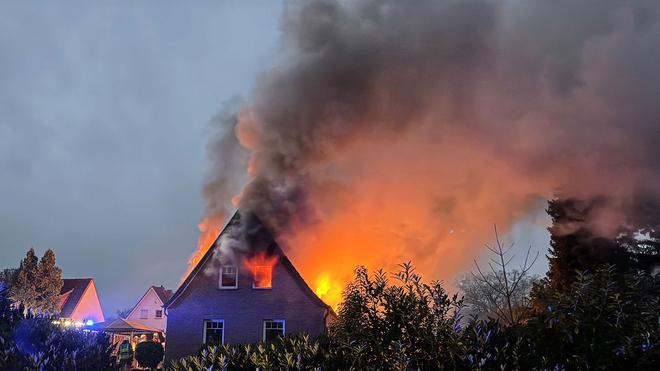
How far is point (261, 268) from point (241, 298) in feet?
5.57

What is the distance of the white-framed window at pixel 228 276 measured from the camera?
22750mm

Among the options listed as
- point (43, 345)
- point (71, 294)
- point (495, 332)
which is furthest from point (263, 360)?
point (71, 294)

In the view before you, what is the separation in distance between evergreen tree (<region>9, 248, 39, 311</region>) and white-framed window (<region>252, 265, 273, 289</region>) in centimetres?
2523

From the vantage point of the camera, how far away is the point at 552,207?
63.3ft

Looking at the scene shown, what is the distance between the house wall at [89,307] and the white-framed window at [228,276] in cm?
3404

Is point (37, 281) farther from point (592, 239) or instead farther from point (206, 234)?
point (592, 239)

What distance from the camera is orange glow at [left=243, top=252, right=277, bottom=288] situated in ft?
Answer: 74.0

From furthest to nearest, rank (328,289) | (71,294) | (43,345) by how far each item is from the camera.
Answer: (71,294) → (328,289) → (43,345)

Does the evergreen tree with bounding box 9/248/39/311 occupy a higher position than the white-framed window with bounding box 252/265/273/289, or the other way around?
the evergreen tree with bounding box 9/248/39/311

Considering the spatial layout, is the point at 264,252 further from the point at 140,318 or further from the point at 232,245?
the point at 140,318

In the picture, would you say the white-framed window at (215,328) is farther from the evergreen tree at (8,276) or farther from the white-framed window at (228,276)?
the evergreen tree at (8,276)

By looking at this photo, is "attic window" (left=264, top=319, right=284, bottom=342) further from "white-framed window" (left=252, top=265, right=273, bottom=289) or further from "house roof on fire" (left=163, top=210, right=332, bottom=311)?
"house roof on fire" (left=163, top=210, right=332, bottom=311)

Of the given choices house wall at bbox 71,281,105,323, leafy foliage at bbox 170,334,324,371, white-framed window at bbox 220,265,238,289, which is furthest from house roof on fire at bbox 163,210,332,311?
house wall at bbox 71,281,105,323

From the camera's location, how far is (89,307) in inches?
2095
